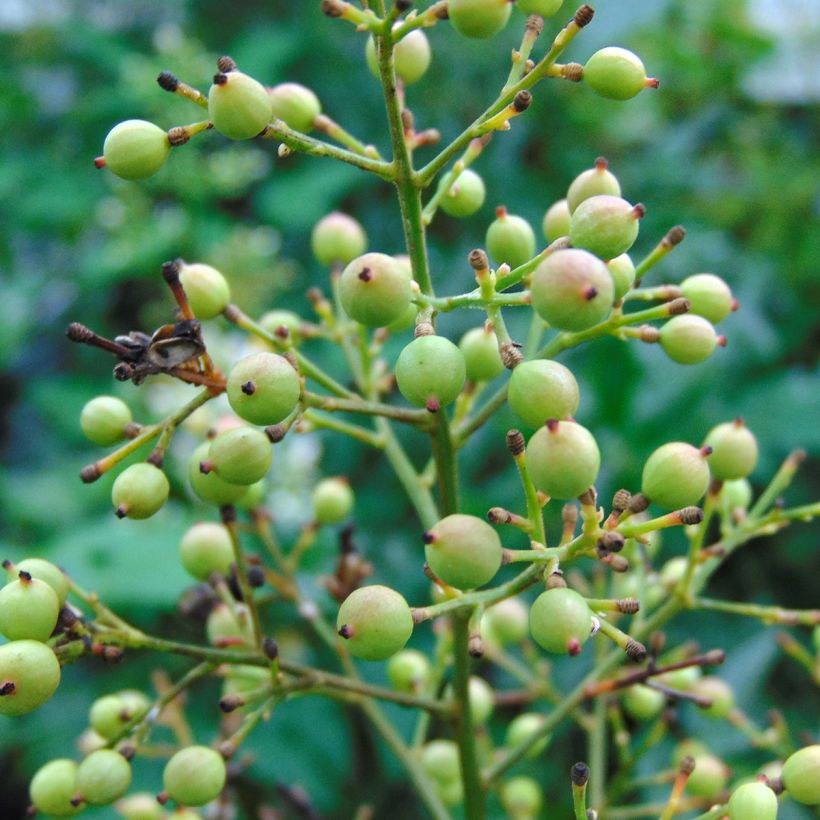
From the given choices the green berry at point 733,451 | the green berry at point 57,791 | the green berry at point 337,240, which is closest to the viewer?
the green berry at point 57,791

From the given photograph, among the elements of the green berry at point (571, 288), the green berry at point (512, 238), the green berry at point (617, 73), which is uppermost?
the green berry at point (617, 73)

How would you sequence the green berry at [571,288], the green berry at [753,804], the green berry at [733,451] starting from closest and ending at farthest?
1. the green berry at [571,288]
2. the green berry at [753,804]
3. the green berry at [733,451]

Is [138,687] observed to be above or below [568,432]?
below

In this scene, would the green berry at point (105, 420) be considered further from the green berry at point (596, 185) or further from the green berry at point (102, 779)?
the green berry at point (596, 185)

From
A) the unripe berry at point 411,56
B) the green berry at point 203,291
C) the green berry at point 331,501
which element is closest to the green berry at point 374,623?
the green berry at point 203,291

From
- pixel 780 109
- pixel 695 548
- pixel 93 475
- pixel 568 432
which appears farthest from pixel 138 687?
pixel 780 109

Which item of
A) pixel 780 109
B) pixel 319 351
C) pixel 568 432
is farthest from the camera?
pixel 780 109

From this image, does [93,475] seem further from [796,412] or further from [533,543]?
[796,412]
